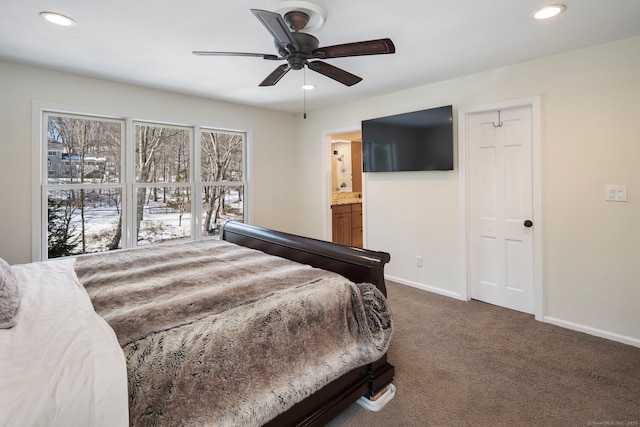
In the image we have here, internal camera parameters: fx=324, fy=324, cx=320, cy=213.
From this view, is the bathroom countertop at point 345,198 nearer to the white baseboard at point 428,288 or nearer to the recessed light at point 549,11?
the white baseboard at point 428,288

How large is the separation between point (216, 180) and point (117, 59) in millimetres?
1899

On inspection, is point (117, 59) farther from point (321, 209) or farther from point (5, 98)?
point (321, 209)

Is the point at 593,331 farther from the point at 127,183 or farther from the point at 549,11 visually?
the point at 127,183

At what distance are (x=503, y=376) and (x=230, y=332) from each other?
189 cm

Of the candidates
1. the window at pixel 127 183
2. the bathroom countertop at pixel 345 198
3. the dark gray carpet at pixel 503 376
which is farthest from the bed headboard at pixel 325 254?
the bathroom countertop at pixel 345 198

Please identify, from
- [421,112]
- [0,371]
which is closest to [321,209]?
[421,112]

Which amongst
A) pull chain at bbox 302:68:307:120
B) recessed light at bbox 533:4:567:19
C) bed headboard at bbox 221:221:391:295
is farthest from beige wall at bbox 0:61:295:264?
recessed light at bbox 533:4:567:19

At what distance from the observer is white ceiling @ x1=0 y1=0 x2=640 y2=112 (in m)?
2.06

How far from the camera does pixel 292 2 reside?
1.94 metres

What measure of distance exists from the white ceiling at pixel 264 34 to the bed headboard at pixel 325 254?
5.12 ft

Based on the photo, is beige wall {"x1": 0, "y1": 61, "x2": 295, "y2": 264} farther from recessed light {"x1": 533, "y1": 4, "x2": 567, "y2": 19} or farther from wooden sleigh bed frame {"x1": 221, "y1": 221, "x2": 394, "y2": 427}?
recessed light {"x1": 533, "y1": 4, "x2": 567, "y2": 19}

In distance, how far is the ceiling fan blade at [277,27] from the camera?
1.52 meters

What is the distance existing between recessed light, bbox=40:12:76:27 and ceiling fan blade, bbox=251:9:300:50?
4.93 feet

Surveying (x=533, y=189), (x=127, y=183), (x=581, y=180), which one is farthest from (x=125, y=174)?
(x=581, y=180)
